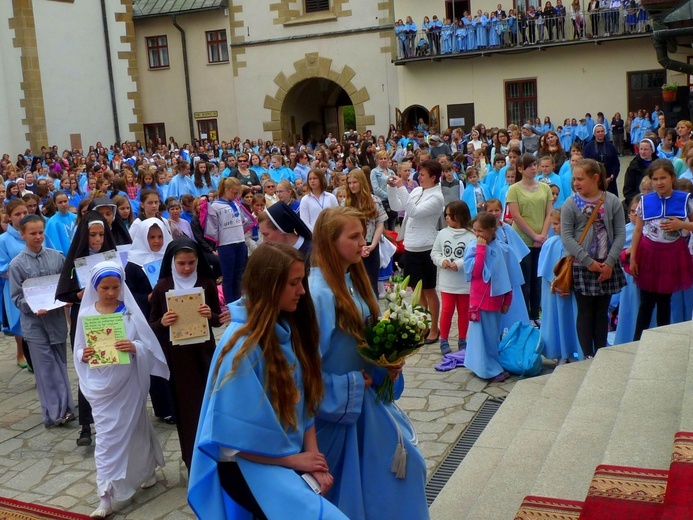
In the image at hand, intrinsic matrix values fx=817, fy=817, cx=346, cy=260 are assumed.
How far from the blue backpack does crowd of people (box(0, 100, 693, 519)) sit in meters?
0.08

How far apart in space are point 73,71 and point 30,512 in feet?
87.1

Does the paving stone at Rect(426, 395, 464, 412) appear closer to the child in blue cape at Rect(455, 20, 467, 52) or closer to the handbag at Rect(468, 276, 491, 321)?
the handbag at Rect(468, 276, 491, 321)

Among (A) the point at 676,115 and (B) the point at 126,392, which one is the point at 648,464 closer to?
(B) the point at 126,392

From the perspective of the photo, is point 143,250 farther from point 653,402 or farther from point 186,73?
point 186,73

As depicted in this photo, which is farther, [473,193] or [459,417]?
[473,193]

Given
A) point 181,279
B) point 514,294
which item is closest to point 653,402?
point 514,294

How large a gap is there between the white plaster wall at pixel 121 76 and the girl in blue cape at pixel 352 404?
29.5 metres

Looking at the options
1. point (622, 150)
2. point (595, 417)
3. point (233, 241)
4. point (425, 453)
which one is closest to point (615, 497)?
point (595, 417)

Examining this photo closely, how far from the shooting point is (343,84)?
31.2 meters

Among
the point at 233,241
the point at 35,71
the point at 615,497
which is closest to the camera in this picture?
the point at 615,497

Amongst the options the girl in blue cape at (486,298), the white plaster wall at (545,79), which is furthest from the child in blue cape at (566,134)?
the girl in blue cape at (486,298)

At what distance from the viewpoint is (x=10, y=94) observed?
90.9ft

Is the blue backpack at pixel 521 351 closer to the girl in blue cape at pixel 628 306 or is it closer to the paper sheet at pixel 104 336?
the girl in blue cape at pixel 628 306

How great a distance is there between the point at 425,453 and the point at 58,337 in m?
3.40
